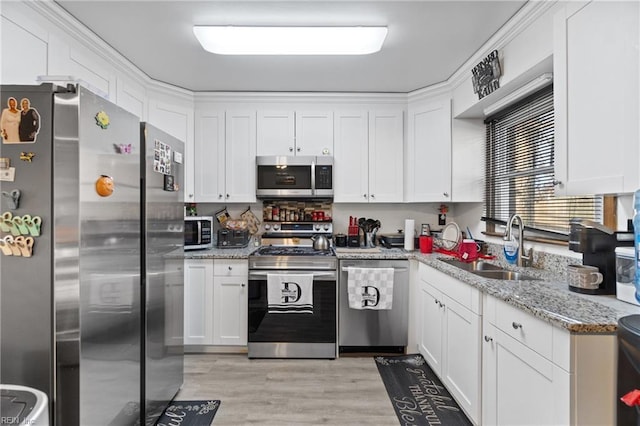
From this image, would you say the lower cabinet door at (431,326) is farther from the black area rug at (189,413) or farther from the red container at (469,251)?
the black area rug at (189,413)

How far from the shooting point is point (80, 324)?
130cm

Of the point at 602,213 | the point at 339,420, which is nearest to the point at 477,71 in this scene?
the point at 602,213

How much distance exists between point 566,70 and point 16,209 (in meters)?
2.40

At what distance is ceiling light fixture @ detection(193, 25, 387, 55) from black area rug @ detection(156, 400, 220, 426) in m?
2.39

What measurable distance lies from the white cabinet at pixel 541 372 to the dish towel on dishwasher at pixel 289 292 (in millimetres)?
1446

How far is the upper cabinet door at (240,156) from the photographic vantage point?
3258 mm

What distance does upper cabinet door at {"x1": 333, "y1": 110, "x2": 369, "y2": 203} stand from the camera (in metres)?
3.29

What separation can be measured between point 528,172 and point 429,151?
0.92m

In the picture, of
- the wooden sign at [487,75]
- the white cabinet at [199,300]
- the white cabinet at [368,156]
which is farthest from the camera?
the white cabinet at [368,156]

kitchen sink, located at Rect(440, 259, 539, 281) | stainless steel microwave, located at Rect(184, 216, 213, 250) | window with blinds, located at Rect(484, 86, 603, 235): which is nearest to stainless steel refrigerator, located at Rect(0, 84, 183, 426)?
stainless steel microwave, located at Rect(184, 216, 213, 250)

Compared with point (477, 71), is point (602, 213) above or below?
below

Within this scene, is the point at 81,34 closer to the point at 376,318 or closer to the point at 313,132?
the point at 313,132

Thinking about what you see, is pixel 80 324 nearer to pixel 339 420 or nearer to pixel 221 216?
pixel 339 420

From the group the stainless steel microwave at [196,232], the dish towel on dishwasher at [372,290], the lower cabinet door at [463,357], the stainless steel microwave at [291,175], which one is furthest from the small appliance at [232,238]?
the lower cabinet door at [463,357]
